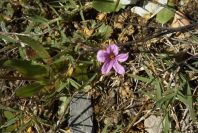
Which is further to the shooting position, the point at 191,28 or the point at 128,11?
the point at 128,11

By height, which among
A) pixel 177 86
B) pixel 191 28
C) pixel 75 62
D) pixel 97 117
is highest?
pixel 191 28

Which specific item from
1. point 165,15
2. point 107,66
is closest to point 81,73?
point 107,66

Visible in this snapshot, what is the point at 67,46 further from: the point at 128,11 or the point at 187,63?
the point at 187,63

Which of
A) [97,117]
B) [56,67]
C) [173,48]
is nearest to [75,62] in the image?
[56,67]

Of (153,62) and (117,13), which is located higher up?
(117,13)

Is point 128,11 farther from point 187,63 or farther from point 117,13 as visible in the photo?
point 187,63

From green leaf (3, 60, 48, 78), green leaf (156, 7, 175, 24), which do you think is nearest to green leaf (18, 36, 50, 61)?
green leaf (3, 60, 48, 78)
